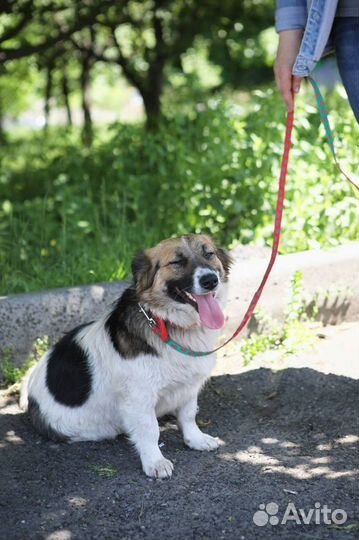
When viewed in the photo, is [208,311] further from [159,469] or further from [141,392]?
[159,469]

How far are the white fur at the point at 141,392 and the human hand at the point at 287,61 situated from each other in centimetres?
108

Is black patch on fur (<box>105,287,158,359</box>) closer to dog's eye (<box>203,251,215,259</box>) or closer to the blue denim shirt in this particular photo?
dog's eye (<box>203,251,215,259</box>)

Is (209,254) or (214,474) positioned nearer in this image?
(214,474)

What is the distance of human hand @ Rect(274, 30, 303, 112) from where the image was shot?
3.61 metres

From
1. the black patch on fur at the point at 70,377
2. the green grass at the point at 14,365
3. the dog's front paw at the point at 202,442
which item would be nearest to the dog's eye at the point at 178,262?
the black patch on fur at the point at 70,377

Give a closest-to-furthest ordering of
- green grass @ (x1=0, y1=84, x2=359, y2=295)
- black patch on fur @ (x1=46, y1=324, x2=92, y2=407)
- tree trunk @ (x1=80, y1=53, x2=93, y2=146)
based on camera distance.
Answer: black patch on fur @ (x1=46, y1=324, x2=92, y2=407) < green grass @ (x1=0, y1=84, x2=359, y2=295) < tree trunk @ (x1=80, y1=53, x2=93, y2=146)

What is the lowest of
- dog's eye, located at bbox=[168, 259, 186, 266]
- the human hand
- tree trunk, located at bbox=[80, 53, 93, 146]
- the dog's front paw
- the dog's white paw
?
the dog's front paw

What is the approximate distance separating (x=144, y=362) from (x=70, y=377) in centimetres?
53

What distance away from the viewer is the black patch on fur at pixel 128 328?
3830 mm

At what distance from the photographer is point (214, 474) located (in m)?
3.67

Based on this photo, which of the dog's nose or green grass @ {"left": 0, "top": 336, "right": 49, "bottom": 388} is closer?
the dog's nose

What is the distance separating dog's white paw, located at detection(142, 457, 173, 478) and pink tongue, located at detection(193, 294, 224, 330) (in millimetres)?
720

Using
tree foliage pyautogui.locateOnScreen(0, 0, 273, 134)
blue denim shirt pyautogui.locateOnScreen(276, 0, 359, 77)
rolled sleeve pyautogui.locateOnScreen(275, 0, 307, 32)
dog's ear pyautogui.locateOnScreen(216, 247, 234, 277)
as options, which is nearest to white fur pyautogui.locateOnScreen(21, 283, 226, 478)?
dog's ear pyautogui.locateOnScreen(216, 247, 234, 277)

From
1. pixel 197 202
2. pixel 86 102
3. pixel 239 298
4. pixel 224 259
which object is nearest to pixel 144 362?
pixel 224 259
